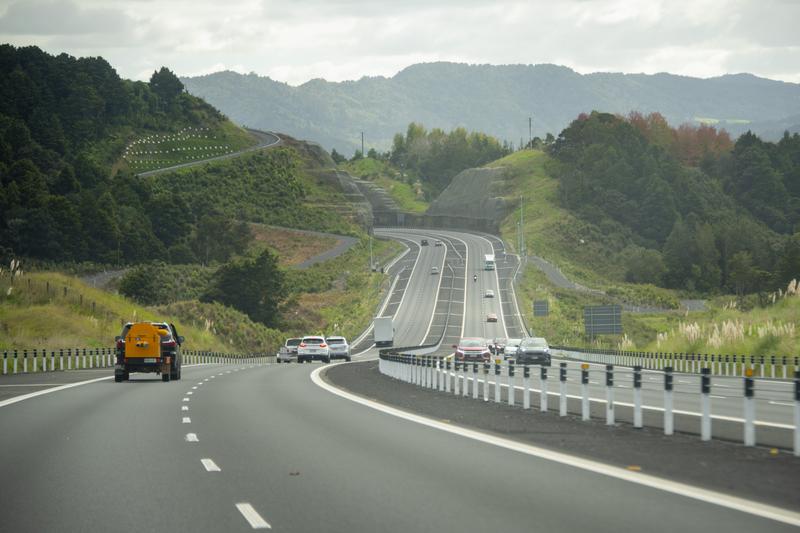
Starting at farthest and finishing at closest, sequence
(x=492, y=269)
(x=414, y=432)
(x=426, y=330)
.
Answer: (x=492, y=269)
(x=426, y=330)
(x=414, y=432)

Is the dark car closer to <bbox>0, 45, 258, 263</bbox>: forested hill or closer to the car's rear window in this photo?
the car's rear window

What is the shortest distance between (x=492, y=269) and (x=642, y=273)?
1262 inches

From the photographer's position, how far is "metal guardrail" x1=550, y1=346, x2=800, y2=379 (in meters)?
43.6

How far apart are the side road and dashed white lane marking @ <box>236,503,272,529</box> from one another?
4576 millimetres

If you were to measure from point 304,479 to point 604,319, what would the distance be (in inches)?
3049

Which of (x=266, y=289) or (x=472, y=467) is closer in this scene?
(x=472, y=467)

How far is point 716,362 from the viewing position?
4894cm

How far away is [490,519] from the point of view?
1103 centimetres

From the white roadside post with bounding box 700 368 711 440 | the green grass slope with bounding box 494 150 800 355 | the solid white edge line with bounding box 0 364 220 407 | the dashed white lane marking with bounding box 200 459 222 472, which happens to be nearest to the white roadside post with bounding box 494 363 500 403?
the solid white edge line with bounding box 0 364 220 407

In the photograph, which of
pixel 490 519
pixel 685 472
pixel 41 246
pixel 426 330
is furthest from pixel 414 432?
pixel 41 246

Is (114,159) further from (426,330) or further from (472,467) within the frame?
(472,467)

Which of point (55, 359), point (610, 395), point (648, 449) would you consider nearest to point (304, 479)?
point (648, 449)

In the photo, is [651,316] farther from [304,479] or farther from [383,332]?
[304,479]

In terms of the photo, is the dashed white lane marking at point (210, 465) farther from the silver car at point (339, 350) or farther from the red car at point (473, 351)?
the silver car at point (339, 350)
